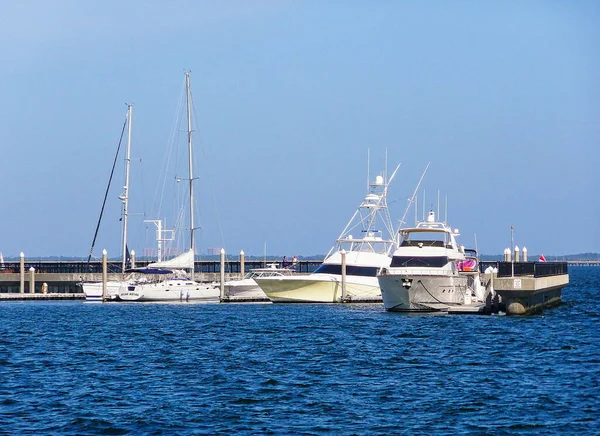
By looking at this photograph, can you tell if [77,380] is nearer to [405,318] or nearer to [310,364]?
[310,364]

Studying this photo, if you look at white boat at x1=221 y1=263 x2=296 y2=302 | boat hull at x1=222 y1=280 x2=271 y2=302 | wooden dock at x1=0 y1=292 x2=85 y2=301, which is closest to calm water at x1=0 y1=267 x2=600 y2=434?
white boat at x1=221 y1=263 x2=296 y2=302

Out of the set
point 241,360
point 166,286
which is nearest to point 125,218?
point 166,286

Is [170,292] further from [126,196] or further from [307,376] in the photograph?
[307,376]

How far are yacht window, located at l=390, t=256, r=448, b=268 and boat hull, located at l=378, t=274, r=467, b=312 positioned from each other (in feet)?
4.15

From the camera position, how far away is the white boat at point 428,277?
→ 53812 millimetres

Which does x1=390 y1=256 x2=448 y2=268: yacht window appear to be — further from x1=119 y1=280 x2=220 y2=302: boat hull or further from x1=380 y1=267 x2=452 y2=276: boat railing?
x1=119 y1=280 x2=220 y2=302: boat hull

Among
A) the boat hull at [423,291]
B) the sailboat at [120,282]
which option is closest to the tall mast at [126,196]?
the sailboat at [120,282]

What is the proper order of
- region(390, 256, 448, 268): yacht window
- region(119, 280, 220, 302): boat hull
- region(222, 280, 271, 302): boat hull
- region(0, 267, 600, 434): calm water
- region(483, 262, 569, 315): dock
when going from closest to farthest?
region(0, 267, 600, 434): calm water
region(483, 262, 569, 315): dock
region(390, 256, 448, 268): yacht window
region(119, 280, 220, 302): boat hull
region(222, 280, 271, 302): boat hull

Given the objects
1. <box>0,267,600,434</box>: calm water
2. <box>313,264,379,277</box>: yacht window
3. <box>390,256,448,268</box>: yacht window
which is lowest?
<box>0,267,600,434</box>: calm water

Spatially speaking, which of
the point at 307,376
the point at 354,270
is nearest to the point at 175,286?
the point at 354,270

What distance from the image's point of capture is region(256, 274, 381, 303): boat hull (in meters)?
68.4

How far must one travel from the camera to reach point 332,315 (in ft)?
190

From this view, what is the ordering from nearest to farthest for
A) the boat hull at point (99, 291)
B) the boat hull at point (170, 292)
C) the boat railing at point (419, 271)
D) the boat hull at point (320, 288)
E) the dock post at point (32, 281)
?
1. the boat railing at point (419, 271)
2. the boat hull at point (320, 288)
3. the boat hull at point (170, 292)
4. the boat hull at point (99, 291)
5. the dock post at point (32, 281)

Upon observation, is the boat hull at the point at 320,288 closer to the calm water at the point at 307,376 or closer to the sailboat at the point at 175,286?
the sailboat at the point at 175,286
